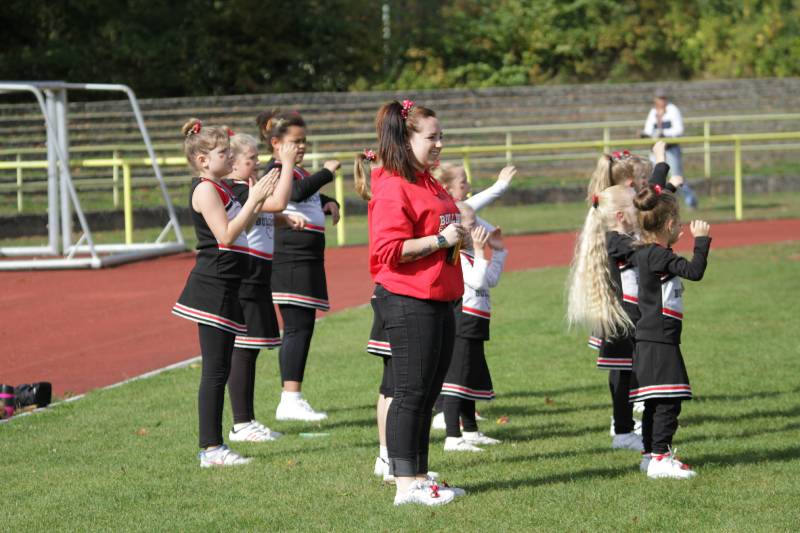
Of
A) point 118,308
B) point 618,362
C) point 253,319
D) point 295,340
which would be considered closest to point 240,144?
point 253,319

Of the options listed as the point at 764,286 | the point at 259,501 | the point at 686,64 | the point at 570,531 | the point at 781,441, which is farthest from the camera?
the point at 686,64

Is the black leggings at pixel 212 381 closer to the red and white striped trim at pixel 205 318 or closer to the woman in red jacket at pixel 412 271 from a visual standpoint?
the red and white striped trim at pixel 205 318

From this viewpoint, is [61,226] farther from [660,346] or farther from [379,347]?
[660,346]

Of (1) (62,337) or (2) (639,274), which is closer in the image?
(2) (639,274)

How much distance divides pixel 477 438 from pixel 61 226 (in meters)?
12.2

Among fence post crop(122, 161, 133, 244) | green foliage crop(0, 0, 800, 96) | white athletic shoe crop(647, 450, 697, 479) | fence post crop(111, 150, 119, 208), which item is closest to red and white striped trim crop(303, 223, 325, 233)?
white athletic shoe crop(647, 450, 697, 479)

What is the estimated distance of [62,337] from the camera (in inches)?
454

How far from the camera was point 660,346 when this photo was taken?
6.29 m

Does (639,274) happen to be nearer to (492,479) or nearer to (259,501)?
(492,479)

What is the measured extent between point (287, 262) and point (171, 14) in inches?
1009

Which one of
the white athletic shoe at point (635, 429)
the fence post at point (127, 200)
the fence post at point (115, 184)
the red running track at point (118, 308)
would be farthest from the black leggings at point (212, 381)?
the fence post at point (115, 184)

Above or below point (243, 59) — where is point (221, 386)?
below

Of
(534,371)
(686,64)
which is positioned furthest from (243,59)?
(534,371)

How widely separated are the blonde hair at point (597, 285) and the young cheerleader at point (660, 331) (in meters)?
0.54
